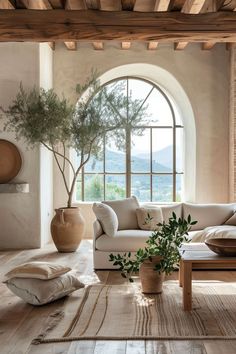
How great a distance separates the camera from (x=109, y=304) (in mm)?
4312

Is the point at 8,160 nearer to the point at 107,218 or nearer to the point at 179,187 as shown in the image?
the point at 107,218

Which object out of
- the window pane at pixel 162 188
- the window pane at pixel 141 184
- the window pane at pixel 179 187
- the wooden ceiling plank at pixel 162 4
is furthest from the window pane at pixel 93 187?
the wooden ceiling plank at pixel 162 4

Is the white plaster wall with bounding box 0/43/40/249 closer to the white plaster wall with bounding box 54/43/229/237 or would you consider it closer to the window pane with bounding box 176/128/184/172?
the white plaster wall with bounding box 54/43/229/237

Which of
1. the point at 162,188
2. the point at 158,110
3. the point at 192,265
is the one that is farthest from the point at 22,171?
the point at 192,265

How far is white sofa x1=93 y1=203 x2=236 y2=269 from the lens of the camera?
5871mm

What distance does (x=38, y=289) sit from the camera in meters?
4.23

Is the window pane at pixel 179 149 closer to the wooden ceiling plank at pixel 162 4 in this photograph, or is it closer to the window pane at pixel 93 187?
the window pane at pixel 93 187

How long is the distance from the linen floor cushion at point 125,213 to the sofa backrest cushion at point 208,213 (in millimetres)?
726

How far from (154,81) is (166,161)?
158 cm

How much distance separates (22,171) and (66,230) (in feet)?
4.19

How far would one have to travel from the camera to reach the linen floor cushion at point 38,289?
422 cm

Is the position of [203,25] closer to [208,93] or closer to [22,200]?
[208,93]

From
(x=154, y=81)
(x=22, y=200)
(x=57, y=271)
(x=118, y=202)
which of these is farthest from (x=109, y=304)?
(x=154, y=81)

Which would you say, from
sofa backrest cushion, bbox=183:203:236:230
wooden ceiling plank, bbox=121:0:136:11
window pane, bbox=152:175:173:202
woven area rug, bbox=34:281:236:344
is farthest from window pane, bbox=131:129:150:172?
woven area rug, bbox=34:281:236:344
